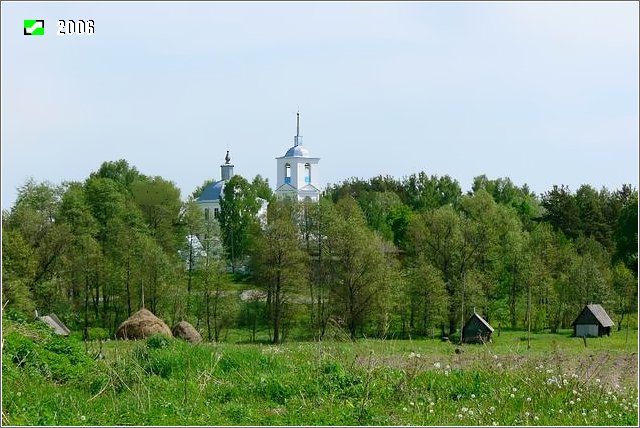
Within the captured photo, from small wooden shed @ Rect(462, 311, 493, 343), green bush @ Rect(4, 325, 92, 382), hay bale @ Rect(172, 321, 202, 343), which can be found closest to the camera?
green bush @ Rect(4, 325, 92, 382)

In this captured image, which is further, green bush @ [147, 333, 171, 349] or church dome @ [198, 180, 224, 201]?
church dome @ [198, 180, 224, 201]

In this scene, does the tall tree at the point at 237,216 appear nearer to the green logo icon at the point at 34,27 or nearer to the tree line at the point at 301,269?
the tree line at the point at 301,269

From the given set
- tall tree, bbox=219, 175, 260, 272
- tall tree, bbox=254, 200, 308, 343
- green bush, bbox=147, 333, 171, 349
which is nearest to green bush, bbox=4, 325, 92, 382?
green bush, bbox=147, 333, 171, 349

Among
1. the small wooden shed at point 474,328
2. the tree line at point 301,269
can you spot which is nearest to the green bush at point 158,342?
the tree line at point 301,269

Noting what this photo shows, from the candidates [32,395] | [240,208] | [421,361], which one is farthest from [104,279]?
[32,395]

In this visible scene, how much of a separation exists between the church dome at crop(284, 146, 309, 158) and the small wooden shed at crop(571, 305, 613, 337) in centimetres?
4021

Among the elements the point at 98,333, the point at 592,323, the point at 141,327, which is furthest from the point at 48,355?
the point at 592,323

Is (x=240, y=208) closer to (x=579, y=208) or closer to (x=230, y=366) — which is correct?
(x=579, y=208)

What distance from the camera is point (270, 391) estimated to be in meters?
10.4

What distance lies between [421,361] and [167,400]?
16.9 feet

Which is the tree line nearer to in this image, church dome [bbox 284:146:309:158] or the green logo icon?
the green logo icon

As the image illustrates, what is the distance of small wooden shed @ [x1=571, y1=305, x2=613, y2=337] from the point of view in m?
32.2

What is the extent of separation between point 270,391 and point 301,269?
72.0ft

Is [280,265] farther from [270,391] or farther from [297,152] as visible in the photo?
[297,152]
